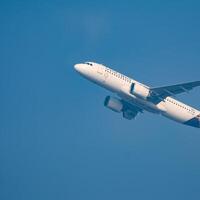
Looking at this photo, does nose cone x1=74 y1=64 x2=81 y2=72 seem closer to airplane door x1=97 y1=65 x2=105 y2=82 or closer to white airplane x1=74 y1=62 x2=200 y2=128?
white airplane x1=74 y1=62 x2=200 y2=128

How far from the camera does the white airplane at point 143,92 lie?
11394cm

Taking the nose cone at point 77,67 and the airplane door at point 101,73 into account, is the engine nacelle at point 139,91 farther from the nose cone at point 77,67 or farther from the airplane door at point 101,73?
the nose cone at point 77,67

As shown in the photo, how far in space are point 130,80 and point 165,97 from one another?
4.61 metres

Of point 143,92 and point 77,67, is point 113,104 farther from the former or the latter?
point 77,67

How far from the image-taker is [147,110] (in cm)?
11650

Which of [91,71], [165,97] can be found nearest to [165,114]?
[165,97]

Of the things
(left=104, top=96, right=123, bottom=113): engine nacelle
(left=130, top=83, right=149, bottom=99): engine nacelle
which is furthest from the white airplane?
(left=104, top=96, right=123, bottom=113): engine nacelle

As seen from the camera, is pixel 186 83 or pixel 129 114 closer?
pixel 186 83

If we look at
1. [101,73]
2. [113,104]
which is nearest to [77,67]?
[101,73]

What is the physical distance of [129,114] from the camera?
12019 cm

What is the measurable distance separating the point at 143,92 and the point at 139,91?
491 mm

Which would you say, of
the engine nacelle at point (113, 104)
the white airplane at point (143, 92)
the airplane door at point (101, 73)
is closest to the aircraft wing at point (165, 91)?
the white airplane at point (143, 92)

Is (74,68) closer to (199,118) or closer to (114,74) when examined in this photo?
(114,74)

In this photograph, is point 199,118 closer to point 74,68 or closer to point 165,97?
point 165,97
